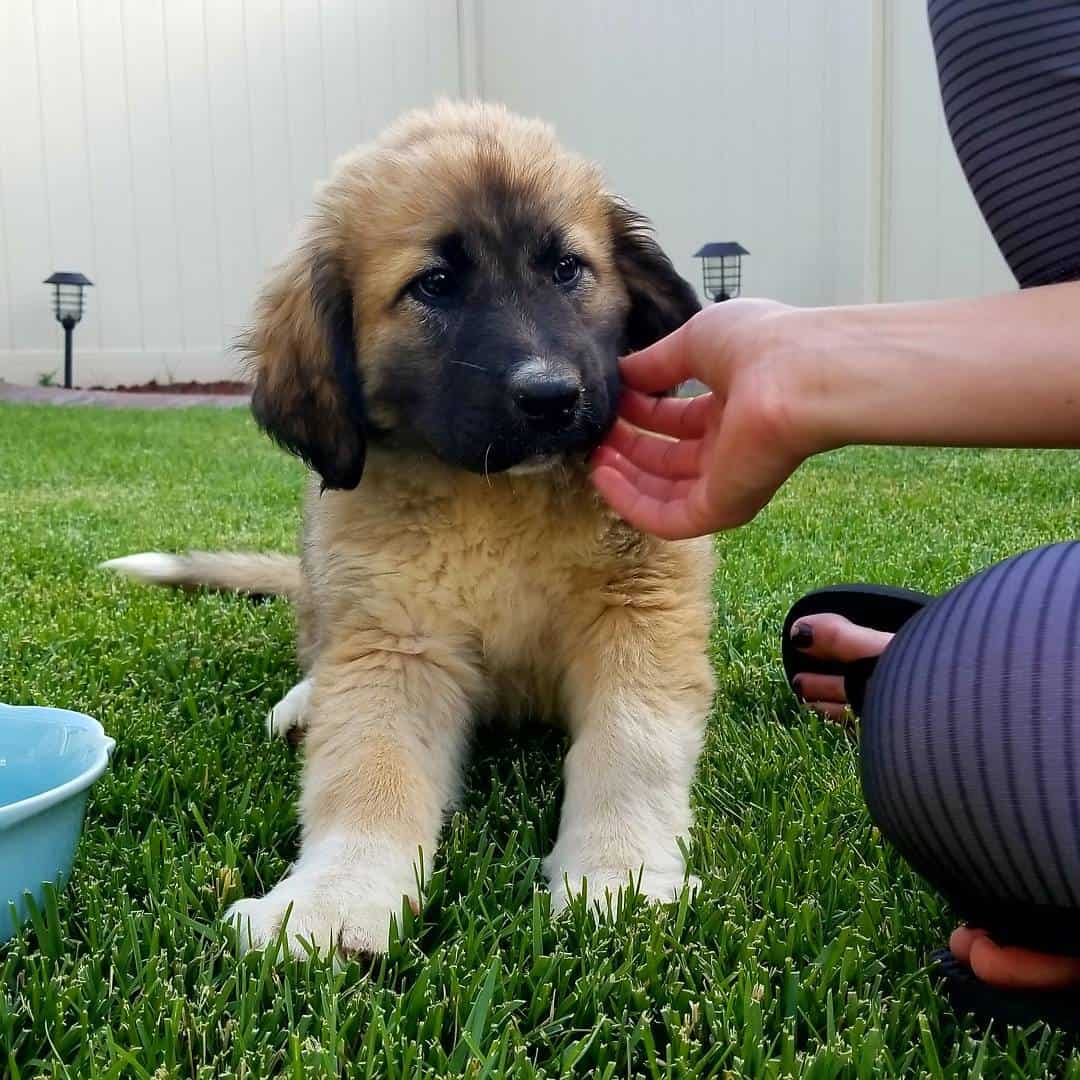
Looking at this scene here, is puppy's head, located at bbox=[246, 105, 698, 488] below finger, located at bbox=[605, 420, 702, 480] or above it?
above

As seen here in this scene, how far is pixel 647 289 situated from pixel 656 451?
453 millimetres

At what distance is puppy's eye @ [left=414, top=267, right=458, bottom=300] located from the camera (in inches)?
78.4

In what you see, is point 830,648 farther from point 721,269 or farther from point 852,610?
point 721,269

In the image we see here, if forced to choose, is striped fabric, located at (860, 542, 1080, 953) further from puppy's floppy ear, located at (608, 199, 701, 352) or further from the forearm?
puppy's floppy ear, located at (608, 199, 701, 352)

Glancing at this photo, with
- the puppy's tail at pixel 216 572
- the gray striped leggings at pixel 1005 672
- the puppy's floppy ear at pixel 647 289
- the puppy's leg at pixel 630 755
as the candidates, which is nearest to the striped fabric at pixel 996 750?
the gray striped leggings at pixel 1005 672

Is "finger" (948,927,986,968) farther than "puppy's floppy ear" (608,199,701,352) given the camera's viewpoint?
No

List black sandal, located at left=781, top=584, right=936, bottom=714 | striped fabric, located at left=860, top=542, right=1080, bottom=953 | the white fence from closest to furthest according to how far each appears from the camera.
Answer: striped fabric, located at left=860, top=542, right=1080, bottom=953 < black sandal, located at left=781, top=584, right=936, bottom=714 < the white fence

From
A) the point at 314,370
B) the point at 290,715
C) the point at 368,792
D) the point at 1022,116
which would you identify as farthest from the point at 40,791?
the point at 1022,116

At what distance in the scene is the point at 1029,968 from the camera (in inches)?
43.3

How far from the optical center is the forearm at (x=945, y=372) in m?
1.05

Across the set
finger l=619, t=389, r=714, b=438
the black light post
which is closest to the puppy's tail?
finger l=619, t=389, r=714, b=438

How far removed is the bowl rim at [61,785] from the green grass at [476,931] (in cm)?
16

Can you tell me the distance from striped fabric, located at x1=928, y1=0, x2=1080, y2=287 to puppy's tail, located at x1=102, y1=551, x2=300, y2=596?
2170mm

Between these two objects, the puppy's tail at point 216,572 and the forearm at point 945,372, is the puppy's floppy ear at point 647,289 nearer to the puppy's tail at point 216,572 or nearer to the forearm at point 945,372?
the forearm at point 945,372
